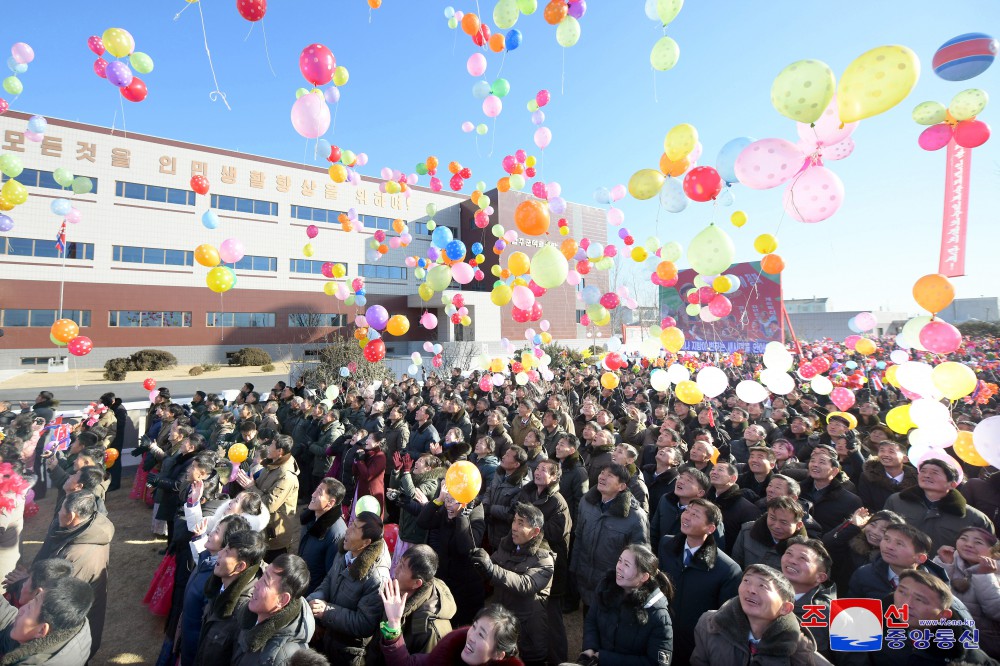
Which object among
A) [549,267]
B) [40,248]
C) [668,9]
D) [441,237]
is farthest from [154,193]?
[668,9]

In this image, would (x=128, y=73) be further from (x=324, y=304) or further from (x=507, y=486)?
(x=324, y=304)

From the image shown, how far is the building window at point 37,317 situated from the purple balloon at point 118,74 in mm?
21709

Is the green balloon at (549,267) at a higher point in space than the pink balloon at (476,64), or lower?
lower

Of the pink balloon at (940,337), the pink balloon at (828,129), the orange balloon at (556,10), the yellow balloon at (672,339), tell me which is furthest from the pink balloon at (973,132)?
the orange balloon at (556,10)

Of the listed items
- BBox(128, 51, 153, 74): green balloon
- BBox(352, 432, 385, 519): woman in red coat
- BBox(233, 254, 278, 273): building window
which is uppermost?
BBox(128, 51, 153, 74): green balloon

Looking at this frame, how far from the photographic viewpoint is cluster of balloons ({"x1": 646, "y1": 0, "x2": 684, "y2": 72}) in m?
5.07

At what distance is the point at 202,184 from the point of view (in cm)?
877

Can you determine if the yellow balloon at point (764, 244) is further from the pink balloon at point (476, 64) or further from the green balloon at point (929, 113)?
the pink balloon at point (476, 64)

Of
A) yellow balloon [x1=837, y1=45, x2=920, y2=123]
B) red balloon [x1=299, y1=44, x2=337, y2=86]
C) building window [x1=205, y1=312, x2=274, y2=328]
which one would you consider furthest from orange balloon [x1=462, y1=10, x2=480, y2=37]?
building window [x1=205, y1=312, x2=274, y2=328]

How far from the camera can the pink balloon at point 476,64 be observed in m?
7.47

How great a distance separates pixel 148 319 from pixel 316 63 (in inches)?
968

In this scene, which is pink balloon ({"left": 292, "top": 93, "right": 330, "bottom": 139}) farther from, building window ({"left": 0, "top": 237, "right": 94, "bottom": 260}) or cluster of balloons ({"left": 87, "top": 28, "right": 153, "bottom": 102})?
building window ({"left": 0, "top": 237, "right": 94, "bottom": 260})

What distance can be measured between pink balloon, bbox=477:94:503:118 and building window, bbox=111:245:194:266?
22836mm

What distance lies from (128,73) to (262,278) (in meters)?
21.7
